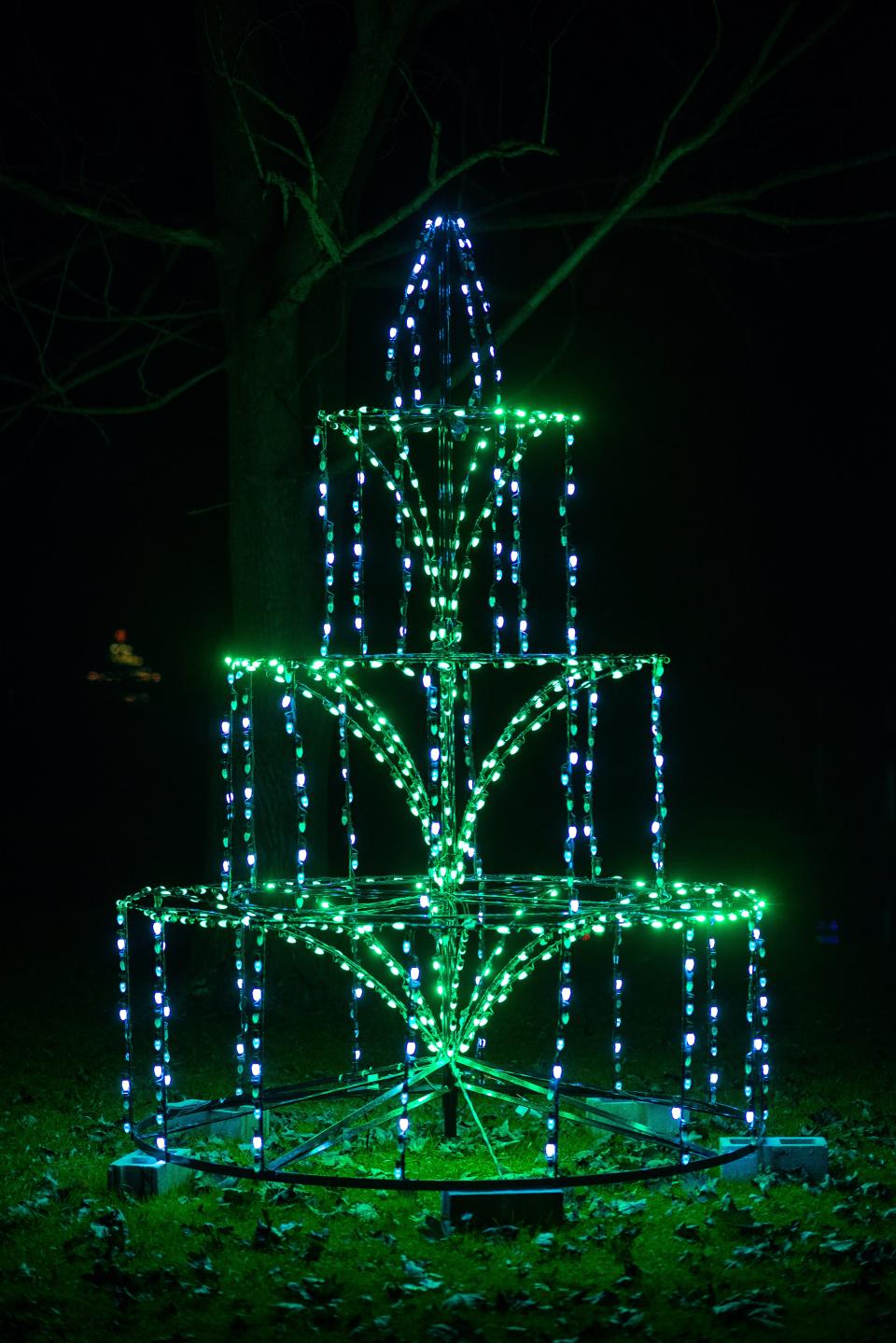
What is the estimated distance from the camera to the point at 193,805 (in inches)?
847

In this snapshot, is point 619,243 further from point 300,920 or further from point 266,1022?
point 300,920

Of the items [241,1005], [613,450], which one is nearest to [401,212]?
[241,1005]

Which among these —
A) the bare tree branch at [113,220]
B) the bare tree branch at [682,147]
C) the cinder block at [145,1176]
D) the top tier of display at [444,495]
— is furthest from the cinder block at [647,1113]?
the bare tree branch at [113,220]

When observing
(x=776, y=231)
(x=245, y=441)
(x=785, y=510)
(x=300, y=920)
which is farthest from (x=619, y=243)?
(x=300, y=920)

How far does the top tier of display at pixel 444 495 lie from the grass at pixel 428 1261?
6.67 feet

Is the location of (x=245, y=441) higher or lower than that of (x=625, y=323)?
lower

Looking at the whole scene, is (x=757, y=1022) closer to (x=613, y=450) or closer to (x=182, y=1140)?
(x=182, y=1140)

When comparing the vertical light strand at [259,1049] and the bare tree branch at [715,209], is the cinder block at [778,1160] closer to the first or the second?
the vertical light strand at [259,1049]

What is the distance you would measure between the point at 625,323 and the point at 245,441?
681 cm

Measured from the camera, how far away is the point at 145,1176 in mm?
6086

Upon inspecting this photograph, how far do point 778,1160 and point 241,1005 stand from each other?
7.36 ft

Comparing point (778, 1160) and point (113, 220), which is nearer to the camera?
point (778, 1160)

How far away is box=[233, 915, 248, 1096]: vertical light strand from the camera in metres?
5.98

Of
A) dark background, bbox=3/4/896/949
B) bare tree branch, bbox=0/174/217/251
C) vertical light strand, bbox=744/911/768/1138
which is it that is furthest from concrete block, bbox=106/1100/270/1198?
bare tree branch, bbox=0/174/217/251
